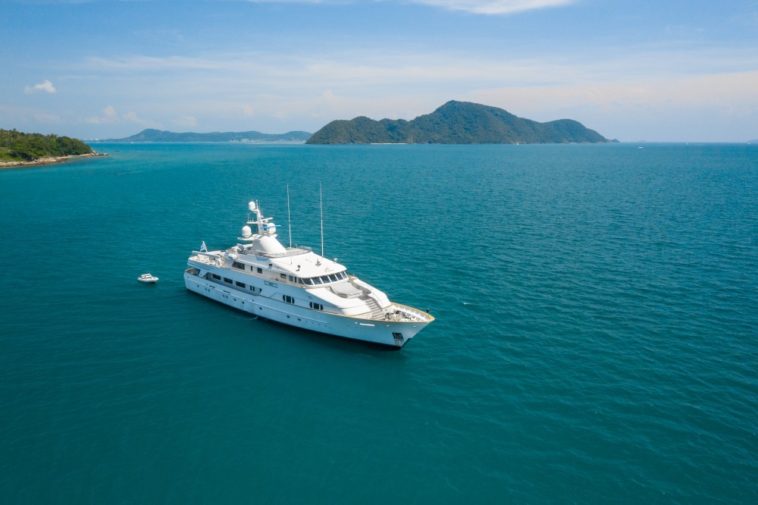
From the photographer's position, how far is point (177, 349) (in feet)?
130

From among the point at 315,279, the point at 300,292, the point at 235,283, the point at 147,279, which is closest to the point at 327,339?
the point at 300,292

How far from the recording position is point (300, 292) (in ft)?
143

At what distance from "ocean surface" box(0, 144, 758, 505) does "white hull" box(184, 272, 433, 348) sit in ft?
4.40

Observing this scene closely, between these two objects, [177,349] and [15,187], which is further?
[15,187]

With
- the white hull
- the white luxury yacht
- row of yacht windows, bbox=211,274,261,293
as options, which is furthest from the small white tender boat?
row of yacht windows, bbox=211,274,261,293

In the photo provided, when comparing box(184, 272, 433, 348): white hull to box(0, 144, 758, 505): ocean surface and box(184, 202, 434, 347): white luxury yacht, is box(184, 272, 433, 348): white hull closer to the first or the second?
box(184, 202, 434, 347): white luxury yacht

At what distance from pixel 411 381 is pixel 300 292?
14767mm

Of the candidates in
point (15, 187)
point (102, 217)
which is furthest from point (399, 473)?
point (15, 187)

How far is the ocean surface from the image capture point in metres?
25.5

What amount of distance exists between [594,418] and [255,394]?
24.6m

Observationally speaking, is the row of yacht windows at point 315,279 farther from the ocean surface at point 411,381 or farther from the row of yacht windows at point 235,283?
the ocean surface at point 411,381

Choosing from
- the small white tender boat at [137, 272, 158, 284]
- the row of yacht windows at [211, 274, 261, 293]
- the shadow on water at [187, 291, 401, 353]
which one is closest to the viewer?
the shadow on water at [187, 291, 401, 353]

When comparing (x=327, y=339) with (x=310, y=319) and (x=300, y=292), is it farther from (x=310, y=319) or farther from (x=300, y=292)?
(x=300, y=292)

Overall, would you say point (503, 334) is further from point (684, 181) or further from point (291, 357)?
point (684, 181)
